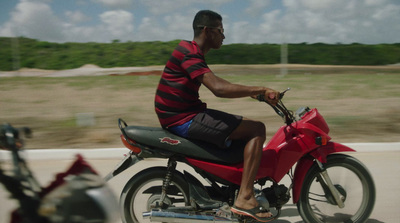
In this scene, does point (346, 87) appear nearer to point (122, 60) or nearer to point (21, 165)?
point (21, 165)

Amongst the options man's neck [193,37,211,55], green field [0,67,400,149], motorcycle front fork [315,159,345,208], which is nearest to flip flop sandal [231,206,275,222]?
motorcycle front fork [315,159,345,208]

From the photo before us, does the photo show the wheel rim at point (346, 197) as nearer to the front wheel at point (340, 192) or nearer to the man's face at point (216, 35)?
the front wheel at point (340, 192)

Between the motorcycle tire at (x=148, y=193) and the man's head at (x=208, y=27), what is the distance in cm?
102

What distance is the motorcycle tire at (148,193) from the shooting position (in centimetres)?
338

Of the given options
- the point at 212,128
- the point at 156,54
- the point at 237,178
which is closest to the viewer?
the point at 212,128

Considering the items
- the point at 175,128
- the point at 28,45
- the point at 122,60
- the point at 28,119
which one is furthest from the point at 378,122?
the point at 28,45

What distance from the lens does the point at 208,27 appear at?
334cm

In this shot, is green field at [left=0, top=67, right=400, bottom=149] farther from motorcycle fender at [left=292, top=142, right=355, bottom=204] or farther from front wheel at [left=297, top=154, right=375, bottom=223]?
motorcycle fender at [left=292, top=142, right=355, bottom=204]

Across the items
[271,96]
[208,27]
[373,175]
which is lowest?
[373,175]

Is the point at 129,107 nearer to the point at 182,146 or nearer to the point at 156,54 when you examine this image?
the point at 182,146

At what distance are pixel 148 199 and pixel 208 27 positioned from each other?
4.46ft

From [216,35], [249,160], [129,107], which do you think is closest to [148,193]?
[249,160]

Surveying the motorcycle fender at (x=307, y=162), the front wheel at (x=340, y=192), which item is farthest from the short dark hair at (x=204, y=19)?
the front wheel at (x=340, y=192)

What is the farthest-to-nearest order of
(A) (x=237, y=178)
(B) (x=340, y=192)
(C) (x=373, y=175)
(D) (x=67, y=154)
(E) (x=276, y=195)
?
(D) (x=67, y=154) < (C) (x=373, y=175) < (B) (x=340, y=192) < (E) (x=276, y=195) < (A) (x=237, y=178)
